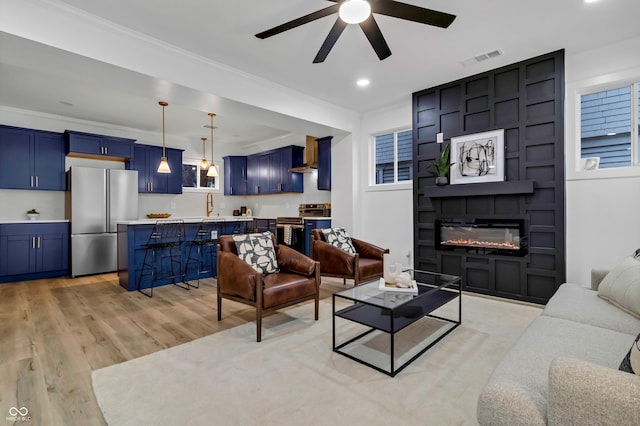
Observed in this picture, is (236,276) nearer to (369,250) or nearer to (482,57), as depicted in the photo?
(369,250)

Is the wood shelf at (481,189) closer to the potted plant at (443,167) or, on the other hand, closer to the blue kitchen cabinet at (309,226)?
the potted plant at (443,167)

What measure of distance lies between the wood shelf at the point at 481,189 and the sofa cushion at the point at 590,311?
57.2 inches

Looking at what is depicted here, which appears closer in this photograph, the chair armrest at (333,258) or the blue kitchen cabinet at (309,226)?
the chair armrest at (333,258)

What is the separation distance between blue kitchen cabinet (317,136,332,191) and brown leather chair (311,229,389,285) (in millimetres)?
1711

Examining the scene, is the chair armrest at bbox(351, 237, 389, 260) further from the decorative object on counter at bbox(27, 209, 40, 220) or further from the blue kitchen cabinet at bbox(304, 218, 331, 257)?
the decorative object on counter at bbox(27, 209, 40, 220)

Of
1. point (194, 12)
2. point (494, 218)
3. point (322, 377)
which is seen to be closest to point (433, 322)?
point (322, 377)

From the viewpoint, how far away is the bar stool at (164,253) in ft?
14.8

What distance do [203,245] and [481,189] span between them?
4.05m

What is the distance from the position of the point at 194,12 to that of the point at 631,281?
381 centimetres

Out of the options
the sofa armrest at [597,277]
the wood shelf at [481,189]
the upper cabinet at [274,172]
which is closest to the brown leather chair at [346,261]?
the wood shelf at [481,189]

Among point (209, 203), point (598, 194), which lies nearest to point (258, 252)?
point (598, 194)

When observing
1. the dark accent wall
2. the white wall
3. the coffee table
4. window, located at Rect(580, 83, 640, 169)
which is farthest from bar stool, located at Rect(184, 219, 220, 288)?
window, located at Rect(580, 83, 640, 169)

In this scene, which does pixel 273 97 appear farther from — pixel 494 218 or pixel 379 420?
pixel 379 420

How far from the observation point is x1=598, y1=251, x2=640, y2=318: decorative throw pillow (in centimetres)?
196
